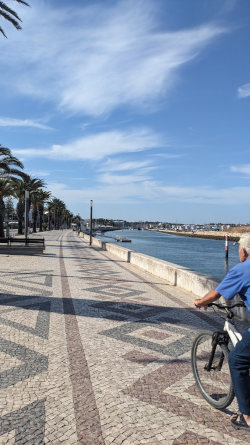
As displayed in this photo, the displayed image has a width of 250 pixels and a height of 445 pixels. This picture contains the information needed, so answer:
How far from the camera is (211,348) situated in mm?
3191

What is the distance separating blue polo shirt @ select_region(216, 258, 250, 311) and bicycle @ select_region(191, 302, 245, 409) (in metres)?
0.43

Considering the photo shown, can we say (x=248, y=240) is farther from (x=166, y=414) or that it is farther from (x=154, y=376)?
(x=154, y=376)

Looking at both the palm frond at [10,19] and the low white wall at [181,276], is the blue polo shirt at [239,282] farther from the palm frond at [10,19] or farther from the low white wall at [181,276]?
the palm frond at [10,19]

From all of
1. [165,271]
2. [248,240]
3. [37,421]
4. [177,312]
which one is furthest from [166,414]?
[165,271]

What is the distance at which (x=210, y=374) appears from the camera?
341 cm

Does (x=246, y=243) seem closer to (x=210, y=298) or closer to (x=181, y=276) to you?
(x=210, y=298)

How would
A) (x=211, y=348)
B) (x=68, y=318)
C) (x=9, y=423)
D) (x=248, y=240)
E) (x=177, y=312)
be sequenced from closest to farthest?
(x=248, y=240), (x=9, y=423), (x=211, y=348), (x=68, y=318), (x=177, y=312)

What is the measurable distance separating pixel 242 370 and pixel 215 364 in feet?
2.74

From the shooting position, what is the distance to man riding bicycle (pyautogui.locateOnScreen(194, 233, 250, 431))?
2461mm

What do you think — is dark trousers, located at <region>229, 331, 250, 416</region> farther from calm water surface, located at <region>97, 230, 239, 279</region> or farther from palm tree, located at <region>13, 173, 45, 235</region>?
palm tree, located at <region>13, 173, 45, 235</region>

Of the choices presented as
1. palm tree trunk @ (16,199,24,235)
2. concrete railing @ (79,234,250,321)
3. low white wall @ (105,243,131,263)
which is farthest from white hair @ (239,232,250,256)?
palm tree trunk @ (16,199,24,235)

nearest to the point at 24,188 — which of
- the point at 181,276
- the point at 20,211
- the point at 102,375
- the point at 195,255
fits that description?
the point at 20,211

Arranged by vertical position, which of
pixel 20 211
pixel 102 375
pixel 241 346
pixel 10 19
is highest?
pixel 10 19

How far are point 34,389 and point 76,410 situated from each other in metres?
0.60
